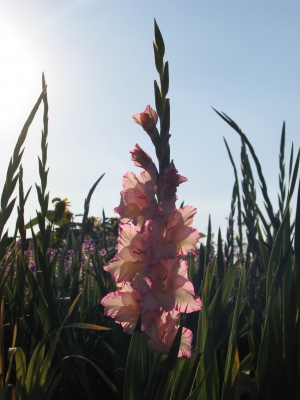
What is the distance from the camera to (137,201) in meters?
0.89

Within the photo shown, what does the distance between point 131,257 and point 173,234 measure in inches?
3.7

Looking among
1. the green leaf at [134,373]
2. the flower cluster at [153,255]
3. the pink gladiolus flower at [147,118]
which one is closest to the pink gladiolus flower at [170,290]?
the flower cluster at [153,255]

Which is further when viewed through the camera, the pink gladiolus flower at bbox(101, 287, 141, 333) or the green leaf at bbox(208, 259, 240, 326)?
the green leaf at bbox(208, 259, 240, 326)

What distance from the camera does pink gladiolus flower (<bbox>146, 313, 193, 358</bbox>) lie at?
849 millimetres

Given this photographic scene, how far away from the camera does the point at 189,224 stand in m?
0.91

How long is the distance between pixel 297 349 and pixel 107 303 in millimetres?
468

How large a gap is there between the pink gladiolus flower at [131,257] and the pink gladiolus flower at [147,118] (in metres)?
0.20

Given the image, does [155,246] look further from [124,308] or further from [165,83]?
[165,83]

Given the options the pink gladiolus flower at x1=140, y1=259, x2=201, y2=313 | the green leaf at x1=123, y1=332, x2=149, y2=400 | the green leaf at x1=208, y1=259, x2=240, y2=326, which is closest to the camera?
the pink gladiolus flower at x1=140, y1=259, x2=201, y2=313

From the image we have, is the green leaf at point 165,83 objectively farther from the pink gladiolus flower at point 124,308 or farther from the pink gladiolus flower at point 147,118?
the pink gladiolus flower at point 124,308

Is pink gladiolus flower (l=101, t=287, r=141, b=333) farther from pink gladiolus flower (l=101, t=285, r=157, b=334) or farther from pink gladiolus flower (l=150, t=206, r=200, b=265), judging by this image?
pink gladiolus flower (l=150, t=206, r=200, b=265)

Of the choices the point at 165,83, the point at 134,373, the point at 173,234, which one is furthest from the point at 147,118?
the point at 134,373

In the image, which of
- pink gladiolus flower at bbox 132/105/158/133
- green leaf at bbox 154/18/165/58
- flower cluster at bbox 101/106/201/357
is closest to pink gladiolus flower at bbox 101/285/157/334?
flower cluster at bbox 101/106/201/357

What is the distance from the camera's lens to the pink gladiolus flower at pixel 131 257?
0.86m
